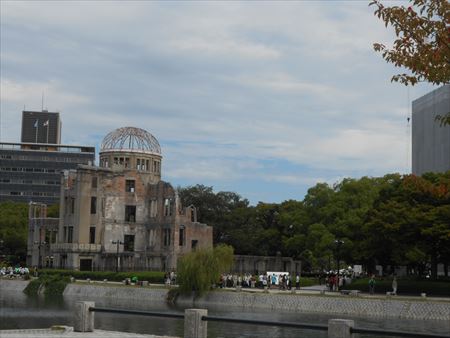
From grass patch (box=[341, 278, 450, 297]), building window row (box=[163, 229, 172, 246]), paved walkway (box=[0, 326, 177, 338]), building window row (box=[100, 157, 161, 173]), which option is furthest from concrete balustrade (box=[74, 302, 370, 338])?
building window row (box=[100, 157, 161, 173])

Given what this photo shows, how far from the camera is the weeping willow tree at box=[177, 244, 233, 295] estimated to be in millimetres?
56812

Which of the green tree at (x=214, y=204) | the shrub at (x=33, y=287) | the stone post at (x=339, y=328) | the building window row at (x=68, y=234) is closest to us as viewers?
the stone post at (x=339, y=328)

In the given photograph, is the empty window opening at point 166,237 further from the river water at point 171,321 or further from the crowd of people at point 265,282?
the river water at point 171,321

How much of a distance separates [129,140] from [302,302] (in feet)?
171

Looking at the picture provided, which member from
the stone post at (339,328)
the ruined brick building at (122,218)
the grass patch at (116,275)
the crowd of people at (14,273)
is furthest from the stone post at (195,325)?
the ruined brick building at (122,218)

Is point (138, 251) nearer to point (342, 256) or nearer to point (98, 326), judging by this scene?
point (342, 256)

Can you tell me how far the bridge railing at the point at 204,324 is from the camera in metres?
15.0

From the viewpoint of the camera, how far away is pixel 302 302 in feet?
167

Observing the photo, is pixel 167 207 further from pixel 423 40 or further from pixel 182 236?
pixel 423 40

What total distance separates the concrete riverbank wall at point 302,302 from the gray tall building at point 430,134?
46208mm

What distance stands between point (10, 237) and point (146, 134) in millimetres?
28125

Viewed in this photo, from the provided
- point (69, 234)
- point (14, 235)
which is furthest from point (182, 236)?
point (14, 235)

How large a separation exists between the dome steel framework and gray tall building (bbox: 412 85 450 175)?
37.2 m

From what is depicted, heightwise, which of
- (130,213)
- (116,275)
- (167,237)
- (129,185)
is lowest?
(116,275)
